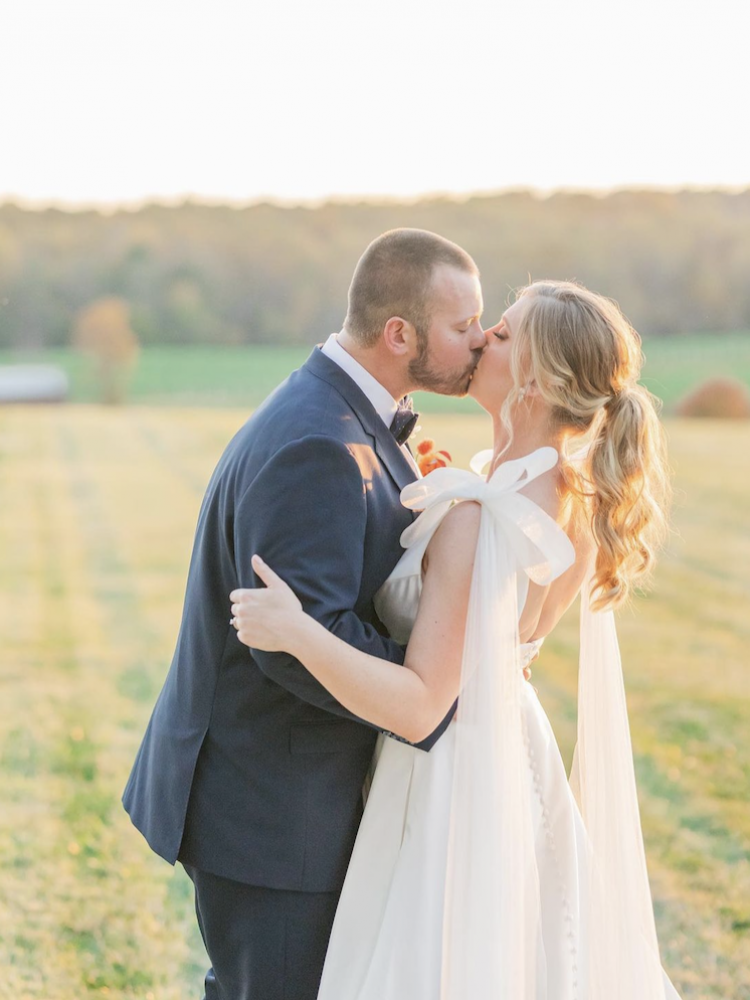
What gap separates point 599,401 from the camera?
6.63 feet

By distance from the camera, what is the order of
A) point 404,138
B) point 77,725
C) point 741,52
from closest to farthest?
point 77,725
point 741,52
point 404,138

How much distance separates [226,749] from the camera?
6.46 feet

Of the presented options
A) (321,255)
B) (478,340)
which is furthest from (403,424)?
(321,255)

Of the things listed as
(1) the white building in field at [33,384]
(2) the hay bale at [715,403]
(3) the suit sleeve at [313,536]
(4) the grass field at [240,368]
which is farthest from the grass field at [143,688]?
(3) the suit sleeve at [313,536]

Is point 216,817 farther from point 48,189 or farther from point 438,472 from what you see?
point 48,189

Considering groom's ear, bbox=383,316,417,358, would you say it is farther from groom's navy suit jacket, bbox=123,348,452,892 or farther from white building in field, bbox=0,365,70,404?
white building in field, bbox=0,365,70,404

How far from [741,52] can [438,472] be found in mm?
7506

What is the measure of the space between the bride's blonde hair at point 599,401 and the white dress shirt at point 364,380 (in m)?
0.22

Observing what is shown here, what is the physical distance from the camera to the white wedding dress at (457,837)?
192 centimetres

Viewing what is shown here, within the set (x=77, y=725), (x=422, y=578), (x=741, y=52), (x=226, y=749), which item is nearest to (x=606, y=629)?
(x=422, y=578)

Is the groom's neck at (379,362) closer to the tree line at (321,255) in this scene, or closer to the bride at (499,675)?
the bride at (499,675)

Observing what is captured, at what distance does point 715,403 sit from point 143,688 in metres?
5.96

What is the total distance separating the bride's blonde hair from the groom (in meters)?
0.13

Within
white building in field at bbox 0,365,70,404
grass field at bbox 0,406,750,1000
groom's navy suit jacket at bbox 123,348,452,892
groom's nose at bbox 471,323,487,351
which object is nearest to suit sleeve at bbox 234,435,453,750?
groom's navy suit jacket at bbox 123,348,452,892
